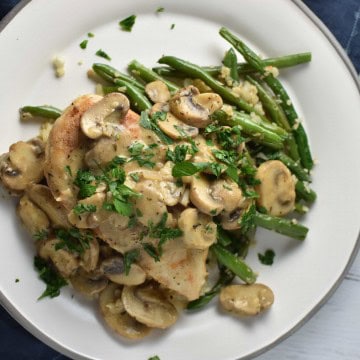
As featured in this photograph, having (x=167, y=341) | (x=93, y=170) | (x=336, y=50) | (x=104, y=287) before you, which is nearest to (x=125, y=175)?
(x=93, y=170)

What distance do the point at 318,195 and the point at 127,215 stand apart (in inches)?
61.0

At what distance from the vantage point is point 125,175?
403 centimetres

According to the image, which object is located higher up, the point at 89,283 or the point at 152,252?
the point at 152,252

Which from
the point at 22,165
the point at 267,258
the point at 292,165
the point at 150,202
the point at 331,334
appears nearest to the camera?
the point at 150,202

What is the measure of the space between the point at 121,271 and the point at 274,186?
1.18 m

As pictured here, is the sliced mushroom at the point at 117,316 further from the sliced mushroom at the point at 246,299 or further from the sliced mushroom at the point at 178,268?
the sliced mushroom at the point at 246,299

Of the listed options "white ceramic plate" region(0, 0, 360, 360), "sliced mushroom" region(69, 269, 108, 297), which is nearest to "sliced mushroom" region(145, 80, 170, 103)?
"white ceramic plate" region(0, 0, 360, 360)

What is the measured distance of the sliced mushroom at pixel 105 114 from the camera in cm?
407

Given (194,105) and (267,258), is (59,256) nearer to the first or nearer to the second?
(194,105)

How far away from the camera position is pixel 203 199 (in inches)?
160

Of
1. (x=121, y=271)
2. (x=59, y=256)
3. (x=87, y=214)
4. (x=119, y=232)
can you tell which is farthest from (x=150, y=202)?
(x=59, y=256)

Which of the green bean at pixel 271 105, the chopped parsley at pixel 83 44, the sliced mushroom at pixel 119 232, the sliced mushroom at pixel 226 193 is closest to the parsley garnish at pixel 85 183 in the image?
the sliced mushroom at pixel 119 232

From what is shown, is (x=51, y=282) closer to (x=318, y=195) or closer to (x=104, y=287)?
(x=104, y=287)

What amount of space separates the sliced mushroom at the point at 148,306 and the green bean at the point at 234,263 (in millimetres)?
489
